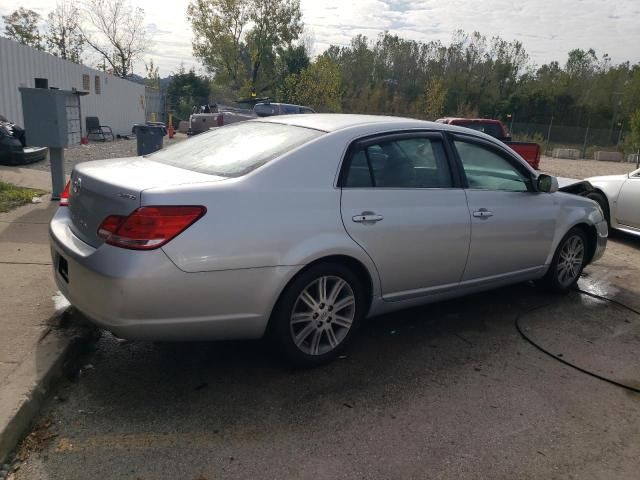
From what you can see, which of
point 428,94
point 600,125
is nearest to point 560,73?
point 600,125

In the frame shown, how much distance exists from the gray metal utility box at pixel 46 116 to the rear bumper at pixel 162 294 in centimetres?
486

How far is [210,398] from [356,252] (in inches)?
50.1

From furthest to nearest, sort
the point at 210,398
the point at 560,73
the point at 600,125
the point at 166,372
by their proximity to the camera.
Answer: the point at 560,73 → the point at 600,125 → the point at 166,372 → the point at 210,398

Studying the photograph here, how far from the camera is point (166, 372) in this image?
11.3 feet

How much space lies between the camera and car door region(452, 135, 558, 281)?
427 cm

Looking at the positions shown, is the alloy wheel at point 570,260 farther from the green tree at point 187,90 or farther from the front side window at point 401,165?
the green tree at point 187,90

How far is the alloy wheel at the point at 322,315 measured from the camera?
11.1ft

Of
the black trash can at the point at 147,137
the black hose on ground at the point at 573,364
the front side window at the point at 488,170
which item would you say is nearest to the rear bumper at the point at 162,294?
the front side window at the point at 488,170

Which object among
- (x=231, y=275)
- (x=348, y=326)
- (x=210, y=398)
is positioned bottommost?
(x=210, y=398)

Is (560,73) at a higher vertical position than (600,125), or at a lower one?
higher

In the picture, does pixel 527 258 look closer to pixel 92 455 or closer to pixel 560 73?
pixel 92 455

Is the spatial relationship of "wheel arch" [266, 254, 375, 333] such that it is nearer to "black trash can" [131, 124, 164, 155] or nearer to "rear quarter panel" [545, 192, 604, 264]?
"rear quarter panel" [545, 192, 604, 264]

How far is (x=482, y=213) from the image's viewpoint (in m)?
4.25

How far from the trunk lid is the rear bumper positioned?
0.48ft
